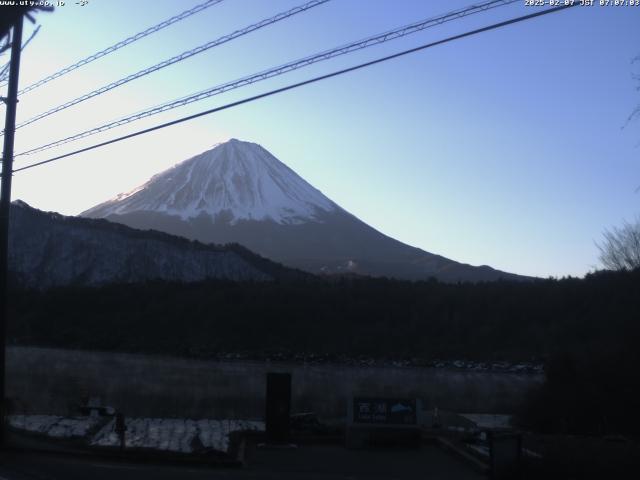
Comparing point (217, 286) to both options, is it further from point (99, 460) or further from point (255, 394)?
point (99, 460)

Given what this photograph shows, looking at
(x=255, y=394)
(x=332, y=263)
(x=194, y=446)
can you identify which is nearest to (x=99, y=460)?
(x=194, y=446)

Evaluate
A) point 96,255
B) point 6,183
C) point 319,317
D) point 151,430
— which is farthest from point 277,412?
point 96,255

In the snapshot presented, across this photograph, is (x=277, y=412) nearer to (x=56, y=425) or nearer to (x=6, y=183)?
(x=56, y=425)

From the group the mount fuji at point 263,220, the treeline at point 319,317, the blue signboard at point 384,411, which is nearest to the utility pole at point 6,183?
the blue signboard at point 384,411

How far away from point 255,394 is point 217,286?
1875 inches

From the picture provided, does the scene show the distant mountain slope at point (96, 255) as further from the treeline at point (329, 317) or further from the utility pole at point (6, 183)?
the utility pole at point (6, 183)

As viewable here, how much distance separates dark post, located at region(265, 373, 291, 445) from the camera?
17781mm

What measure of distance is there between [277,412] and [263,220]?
12174 centimetres

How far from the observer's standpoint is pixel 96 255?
290ft

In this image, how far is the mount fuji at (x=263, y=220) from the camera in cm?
12644

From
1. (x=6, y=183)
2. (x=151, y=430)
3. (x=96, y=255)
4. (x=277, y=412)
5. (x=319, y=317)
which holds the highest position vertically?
(x=96, y=255)

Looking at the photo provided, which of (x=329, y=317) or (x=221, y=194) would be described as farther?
(x=221, y=194)

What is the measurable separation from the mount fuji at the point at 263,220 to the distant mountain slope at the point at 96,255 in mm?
26432

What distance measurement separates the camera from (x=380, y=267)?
127m
